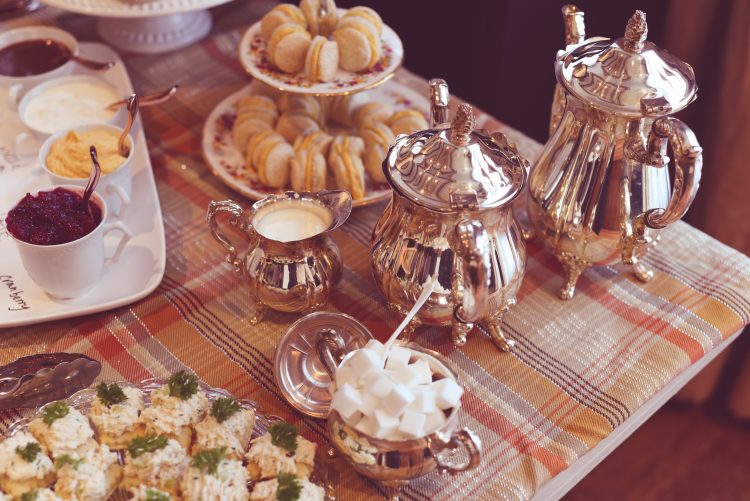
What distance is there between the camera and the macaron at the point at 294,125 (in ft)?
4.08

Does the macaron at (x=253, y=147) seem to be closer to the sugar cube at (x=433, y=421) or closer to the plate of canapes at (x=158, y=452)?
the plate of canapes at (x=158, y=452)

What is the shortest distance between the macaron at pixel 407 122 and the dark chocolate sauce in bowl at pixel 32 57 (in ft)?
2.00

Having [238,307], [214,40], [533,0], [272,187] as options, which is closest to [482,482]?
[238,307]

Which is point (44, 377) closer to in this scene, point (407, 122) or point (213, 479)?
point (213, 479)

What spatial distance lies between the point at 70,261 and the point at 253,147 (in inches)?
14.0

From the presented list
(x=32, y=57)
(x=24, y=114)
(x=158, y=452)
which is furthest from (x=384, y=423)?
(x=32, y=57)

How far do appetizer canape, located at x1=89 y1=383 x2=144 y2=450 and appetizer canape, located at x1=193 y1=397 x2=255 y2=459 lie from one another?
0.07 meters

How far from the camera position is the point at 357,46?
1178mm

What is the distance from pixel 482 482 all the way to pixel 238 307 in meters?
0.41

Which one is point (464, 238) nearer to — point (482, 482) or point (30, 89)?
point (482, 482)

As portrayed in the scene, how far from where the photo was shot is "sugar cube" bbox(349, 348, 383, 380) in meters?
0.78

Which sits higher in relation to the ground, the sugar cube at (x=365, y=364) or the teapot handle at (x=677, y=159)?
the teapot handle at (x=677, y=159)

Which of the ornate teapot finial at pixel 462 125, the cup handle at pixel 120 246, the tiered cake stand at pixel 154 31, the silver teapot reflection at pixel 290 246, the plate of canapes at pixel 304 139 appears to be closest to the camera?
the ornate teapot finial at pixel 462 125

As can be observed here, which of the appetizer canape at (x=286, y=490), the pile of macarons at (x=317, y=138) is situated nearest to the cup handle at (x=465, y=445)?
the appetizer canape at (x=286, y=490)
